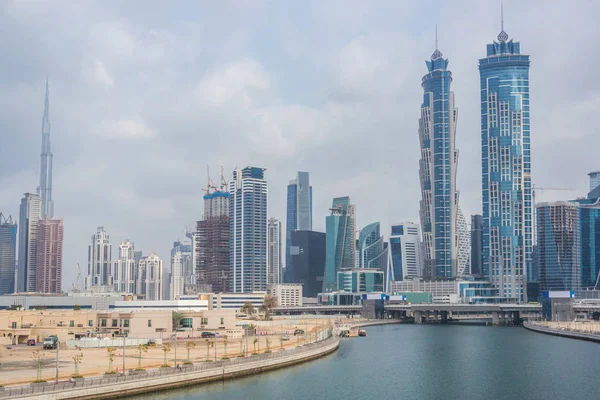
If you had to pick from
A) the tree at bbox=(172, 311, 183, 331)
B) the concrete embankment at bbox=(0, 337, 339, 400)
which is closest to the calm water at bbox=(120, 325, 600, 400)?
the concrete embankment at bbox=(0, 337, 339, 400)

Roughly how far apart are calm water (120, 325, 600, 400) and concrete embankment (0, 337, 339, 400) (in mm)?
1901

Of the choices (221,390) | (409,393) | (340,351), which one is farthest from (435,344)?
(221,390)

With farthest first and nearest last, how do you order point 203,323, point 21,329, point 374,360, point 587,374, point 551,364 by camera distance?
point 203,323 → point 21,329 → point 374,360 → point 551,364 → point 587,374

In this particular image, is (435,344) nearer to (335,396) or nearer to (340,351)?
(340,351)

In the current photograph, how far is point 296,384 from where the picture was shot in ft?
328

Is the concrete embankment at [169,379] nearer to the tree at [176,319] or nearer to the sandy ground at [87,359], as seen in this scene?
the sandy ground at [87,359]

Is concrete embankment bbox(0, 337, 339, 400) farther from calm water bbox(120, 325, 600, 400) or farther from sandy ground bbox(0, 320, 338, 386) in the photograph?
sandy ground bbox(0, 320, 338, 386)

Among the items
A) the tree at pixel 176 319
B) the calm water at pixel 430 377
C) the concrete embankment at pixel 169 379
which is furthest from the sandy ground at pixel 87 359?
the tree at pixel 176 319

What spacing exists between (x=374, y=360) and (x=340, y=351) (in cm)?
1969

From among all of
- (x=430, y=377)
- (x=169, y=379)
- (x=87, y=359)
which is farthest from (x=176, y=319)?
(x=169, y=379)

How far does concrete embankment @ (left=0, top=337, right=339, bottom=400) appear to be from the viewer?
7925cm

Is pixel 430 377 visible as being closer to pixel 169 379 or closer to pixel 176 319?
pixel 169 379

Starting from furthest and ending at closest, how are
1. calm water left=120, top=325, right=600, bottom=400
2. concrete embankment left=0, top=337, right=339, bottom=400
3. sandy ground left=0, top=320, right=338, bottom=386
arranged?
calm water left=120, top=325, right=600, bottom=400
sandy ground left=0, top=320, right=338, bottom=386
concrete embankment left=0, top=337, right=339, bottom=400

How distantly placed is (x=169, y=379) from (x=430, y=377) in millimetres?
40627
